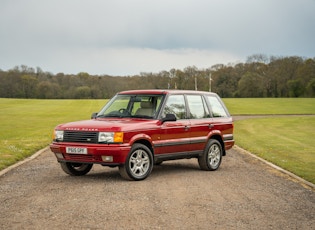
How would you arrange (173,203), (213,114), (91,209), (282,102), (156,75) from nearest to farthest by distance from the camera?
(91,209), (173,203), (213,114), (282,102), (156,75)

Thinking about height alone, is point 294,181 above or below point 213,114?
below

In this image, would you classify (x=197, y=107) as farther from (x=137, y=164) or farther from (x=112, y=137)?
(x=112, y=137)

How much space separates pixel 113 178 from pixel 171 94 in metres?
→ 2.35

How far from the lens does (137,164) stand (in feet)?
34.8

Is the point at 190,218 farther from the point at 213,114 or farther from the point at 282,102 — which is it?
the point at 282,102

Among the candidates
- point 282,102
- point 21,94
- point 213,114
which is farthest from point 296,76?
point 213,114

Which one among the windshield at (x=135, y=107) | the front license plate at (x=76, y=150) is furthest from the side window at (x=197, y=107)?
the front license plate at (x=76, y=150)

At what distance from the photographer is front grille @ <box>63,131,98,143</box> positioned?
1038 cm

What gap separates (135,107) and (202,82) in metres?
106

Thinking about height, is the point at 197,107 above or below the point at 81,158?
above

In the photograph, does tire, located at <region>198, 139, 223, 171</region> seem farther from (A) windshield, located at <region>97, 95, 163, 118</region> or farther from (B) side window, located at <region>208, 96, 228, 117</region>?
(A) windshield, located at <region>97, 95, 163, 118</region>

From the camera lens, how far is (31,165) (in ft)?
44.8

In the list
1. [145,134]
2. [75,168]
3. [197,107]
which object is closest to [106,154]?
[145,134]

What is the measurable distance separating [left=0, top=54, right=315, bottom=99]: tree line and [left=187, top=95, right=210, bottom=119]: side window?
326 ft
